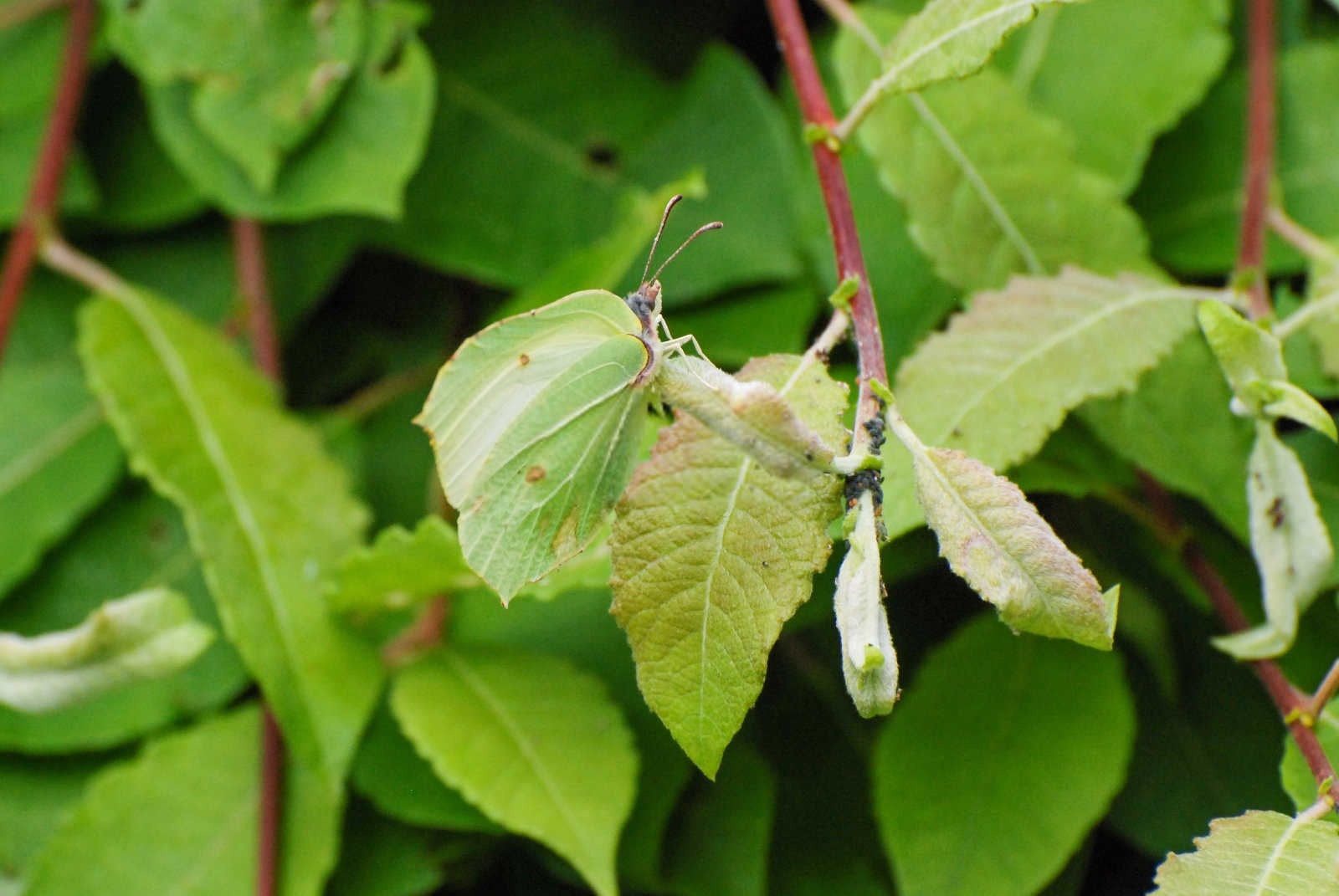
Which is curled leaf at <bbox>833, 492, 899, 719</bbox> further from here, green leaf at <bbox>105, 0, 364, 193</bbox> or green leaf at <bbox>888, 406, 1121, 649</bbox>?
green leaf at <bbox>105, 0, 364, 193</bbox>

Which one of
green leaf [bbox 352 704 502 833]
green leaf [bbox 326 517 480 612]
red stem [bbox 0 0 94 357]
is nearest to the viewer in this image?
green leaf [bbox 326 517 480 612]

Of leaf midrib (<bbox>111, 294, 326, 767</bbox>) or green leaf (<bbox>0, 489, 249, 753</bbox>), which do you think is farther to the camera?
green leaf (<bbox>0, 489, 249, 753</bbox>)

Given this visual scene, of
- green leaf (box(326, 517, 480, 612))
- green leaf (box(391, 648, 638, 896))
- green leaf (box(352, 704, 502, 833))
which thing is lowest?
green leaf (box(352, 704, 502, 833))

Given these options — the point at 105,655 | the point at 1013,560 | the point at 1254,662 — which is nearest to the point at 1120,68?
the point at 1254,662

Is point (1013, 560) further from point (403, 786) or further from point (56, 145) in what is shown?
point (56, 145)

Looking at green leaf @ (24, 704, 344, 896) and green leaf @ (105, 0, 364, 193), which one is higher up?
green leaf @ (105, 0, 364, 193)

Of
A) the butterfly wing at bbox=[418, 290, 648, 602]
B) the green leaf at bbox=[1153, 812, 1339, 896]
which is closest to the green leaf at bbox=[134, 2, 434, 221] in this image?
the butterfly wing at bbox=[418, 290, 648, 602]

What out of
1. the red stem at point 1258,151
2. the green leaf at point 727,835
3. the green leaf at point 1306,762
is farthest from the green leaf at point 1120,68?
the green leaf at point 727,835

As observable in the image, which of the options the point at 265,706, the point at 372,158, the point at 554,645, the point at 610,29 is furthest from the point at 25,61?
the point at 554,645
